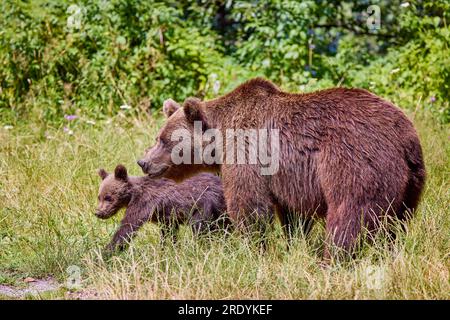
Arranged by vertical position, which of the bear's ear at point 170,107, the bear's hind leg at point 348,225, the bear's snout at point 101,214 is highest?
the bear's ear at point 170,107

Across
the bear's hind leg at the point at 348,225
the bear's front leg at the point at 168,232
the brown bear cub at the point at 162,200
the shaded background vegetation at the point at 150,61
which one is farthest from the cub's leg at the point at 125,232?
the shaded background vegetation at the point at 150,61

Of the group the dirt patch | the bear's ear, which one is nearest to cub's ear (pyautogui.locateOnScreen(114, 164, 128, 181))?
the bear's ear

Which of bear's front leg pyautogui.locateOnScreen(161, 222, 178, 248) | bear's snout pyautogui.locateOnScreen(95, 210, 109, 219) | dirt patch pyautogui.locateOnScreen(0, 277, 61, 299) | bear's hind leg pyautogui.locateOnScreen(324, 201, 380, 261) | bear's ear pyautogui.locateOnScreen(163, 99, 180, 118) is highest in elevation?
bear's ear pyautogui.locateOnScreen(163, 99, 180, 118)

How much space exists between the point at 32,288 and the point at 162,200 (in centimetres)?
131

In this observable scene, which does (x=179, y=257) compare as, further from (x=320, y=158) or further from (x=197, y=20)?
(x=197, y=20)

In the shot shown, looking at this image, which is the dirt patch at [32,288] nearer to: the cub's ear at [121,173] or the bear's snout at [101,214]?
the bear's snout at [101,214]

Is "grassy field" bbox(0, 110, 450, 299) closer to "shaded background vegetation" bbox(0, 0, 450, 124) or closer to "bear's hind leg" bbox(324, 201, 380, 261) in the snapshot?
"bear's hind leg" bbox(324, 201, 380, 261)

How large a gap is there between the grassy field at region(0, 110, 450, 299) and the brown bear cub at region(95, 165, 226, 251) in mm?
196

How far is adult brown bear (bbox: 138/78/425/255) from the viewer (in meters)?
5.28

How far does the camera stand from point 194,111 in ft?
20.0

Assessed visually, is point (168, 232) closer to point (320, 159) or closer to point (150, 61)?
point (320, 159)

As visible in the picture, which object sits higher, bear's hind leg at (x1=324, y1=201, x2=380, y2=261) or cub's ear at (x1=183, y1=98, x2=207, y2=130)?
cub's ear at (x1=183, y1=98, x2=207, y2=130)

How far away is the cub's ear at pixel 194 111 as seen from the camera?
6.07m

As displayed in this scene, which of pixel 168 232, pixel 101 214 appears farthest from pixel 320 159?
pixel 101 214
